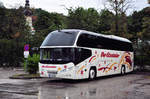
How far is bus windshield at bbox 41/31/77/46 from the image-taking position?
1778 cm

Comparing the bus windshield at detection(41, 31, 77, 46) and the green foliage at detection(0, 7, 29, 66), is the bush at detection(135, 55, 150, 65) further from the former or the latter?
the bus windshield at detection(41, 31, 77, 46)

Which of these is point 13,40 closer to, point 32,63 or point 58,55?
point 32,63

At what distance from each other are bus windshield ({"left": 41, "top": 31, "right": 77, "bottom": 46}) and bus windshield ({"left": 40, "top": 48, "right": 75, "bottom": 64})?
0.41m

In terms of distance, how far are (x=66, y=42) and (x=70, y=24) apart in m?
17.7

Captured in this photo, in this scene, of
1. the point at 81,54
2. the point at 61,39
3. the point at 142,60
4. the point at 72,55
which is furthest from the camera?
the point at 142,60

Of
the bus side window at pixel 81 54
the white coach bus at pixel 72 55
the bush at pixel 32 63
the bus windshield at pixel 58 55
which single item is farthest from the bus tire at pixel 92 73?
the bush at pixel 32 63

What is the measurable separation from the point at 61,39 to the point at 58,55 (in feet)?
3.66

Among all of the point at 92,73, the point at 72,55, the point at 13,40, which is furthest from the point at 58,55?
the point at 13,40

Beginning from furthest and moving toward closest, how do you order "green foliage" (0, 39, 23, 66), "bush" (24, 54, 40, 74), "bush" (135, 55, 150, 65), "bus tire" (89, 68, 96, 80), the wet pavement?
1. "green foliage" (0, 39, 23, 66)
2. "bush" (135, 55, 150, 65)
3. "bush" (24, 54, 40, 74)
4. "bus tire" (89, 68, 96, 80)
5. the wet pavement

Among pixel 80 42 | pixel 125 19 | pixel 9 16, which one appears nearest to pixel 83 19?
pixel 125 19

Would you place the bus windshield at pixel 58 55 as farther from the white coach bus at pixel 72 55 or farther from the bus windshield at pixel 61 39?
the bus windshield at pixel 61 39

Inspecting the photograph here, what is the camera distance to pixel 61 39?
59.3 feet

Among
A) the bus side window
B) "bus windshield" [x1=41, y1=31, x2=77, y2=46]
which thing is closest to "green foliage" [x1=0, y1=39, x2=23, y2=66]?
"bus windshield" [x1=41, y1=31, x2=77, y2=46]

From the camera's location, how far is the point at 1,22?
55.6 meters
